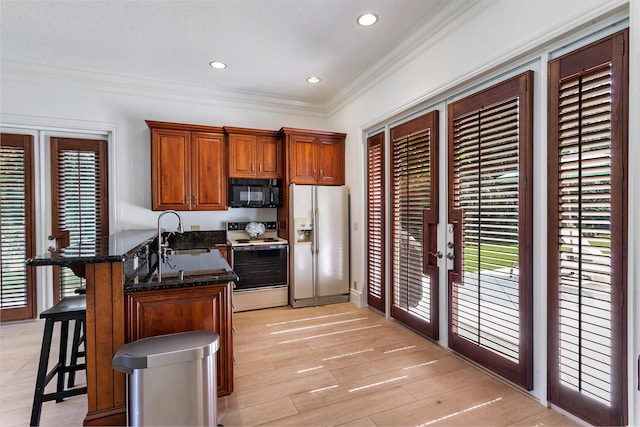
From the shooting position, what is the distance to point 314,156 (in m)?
4.25

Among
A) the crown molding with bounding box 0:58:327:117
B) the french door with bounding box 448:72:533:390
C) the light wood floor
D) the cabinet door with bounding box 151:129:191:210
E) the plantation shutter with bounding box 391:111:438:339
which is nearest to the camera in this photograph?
the light wood floor

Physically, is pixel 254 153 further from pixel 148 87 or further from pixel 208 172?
pixel 148 87

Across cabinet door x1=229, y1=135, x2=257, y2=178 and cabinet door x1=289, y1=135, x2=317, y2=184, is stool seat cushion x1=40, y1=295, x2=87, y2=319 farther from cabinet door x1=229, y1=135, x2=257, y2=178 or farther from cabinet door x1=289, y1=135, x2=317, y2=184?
cabinet door x1=289, y1=135, x2=317, y2=184

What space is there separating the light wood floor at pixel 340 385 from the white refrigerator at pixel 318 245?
0.84 m

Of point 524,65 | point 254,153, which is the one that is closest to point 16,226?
point 254,153

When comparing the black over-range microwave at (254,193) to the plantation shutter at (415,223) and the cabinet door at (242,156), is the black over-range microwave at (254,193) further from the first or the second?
the plantation shutter at (415,223)

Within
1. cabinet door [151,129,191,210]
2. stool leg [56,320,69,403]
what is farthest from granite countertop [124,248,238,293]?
cabinet door [151,129,191,210]

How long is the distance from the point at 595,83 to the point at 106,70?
182 inches

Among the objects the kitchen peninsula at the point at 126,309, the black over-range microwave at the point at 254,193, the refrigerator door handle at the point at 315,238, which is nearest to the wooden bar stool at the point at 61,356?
the kitchen peninsula at the point at 126,309

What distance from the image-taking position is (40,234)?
358 centimetres

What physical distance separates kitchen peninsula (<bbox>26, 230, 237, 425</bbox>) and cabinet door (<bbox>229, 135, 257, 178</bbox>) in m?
2.20

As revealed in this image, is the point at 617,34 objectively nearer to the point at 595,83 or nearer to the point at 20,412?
the point at 595,83

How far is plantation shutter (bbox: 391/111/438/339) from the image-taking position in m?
2.87

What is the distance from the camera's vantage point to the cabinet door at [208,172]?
3.94m
